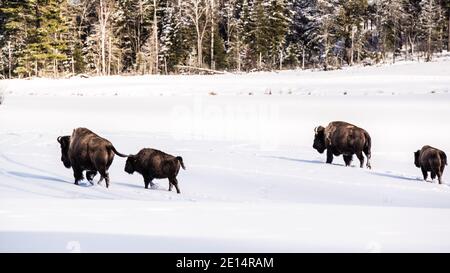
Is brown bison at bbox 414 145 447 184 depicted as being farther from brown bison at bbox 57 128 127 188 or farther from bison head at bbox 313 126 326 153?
brown bison at bbox 57 128 127 188

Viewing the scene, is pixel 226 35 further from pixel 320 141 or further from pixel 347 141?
pixel 347 141

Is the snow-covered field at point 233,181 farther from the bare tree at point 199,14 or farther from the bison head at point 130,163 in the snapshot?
the bare tree at point 199,14

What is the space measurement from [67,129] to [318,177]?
29.5ft

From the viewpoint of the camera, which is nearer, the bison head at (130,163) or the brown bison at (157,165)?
the brown bison at (157,165)

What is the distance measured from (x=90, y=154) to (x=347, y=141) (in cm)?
494

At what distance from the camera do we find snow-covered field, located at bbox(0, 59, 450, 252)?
4.21m

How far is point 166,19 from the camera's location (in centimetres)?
5397

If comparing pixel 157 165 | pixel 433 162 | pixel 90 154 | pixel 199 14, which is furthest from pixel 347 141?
pixel 199 14

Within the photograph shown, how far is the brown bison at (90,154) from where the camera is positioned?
292 inches

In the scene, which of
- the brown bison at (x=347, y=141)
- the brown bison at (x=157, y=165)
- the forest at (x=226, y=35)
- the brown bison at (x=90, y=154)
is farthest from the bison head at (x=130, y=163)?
the forest at (x=226, y=35)

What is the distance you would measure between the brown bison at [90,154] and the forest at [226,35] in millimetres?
36971

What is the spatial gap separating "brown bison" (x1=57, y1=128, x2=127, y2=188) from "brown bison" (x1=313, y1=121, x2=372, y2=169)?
4.49 meters

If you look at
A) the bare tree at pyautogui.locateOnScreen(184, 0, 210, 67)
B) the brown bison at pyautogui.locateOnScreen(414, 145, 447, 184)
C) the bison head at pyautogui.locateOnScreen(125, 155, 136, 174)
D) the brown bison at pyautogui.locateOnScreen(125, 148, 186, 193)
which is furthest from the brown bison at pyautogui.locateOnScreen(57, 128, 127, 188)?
the bare tree at pyautogui.locateOnScreen(184, 0, 210, 67)
